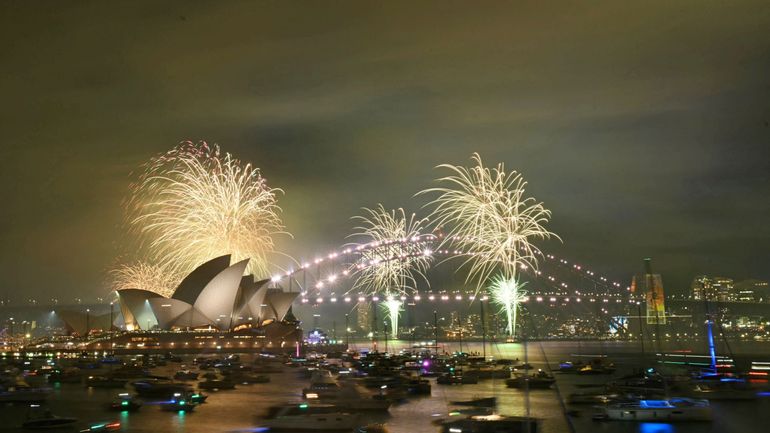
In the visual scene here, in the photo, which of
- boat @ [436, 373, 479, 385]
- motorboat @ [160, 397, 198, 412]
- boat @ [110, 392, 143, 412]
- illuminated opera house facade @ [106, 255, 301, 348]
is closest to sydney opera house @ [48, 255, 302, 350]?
illuminated opera house facade @ [106, 255, 301, 348]

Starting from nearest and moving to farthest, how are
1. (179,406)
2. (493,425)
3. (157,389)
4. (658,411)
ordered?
Result: 1. (493,425)
2. (658,411)
3. (179,406)
4. (157,389)

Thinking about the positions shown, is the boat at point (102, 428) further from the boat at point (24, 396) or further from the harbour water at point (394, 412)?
the boat at point (24, 396)

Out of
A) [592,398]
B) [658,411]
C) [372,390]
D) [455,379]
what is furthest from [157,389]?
[658,411]

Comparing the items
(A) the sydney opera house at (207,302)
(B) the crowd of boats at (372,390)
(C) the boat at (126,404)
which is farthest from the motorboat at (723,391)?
(A) the sydney opera house at (207,302)

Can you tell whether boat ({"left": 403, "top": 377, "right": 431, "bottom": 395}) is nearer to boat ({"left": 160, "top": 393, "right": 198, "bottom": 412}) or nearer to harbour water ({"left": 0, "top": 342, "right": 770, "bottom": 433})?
harbour water ({"left": 0, "top": 342, "right": 770, "bottom": 433})

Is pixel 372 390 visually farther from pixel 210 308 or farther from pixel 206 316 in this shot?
pixel 206 316

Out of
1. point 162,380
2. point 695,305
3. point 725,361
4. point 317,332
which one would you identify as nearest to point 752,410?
point 162,380

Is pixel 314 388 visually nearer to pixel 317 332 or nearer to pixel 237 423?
pixel 237 423
